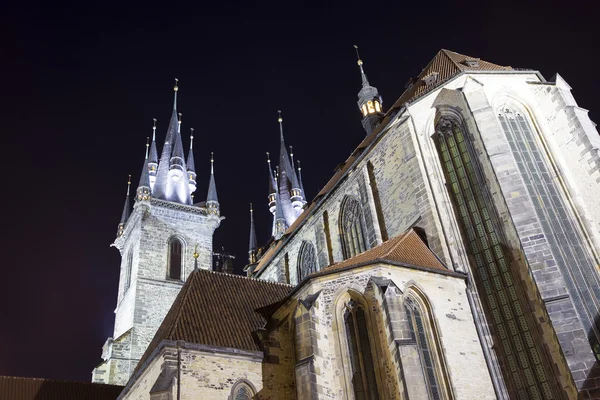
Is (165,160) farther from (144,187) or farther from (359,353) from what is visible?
(359,353)

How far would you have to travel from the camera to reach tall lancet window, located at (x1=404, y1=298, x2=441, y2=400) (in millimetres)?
12798

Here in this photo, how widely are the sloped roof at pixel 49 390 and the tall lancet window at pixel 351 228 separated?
10555mm

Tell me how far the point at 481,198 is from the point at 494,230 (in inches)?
45.5

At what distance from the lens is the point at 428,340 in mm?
13539

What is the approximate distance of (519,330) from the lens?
547 inches

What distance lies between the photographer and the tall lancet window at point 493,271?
13.4m

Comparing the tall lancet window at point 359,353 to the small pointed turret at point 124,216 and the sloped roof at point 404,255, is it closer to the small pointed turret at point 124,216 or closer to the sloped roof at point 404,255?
the sloped roof at point 404,255

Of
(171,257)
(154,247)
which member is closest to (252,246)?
(171,257)

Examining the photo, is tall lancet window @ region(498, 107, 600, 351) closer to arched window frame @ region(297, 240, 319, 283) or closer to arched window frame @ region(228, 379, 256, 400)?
arched window frame @ region(228, 379, 256, 400)

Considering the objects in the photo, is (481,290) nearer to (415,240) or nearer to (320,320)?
(415,240)

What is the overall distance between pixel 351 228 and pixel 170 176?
2130cm

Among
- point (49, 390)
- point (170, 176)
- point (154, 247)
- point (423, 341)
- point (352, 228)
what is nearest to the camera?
point (423, 341)

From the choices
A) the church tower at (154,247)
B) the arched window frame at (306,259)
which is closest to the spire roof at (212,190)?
the church tower at (154,247)

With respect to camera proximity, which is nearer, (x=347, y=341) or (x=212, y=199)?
(x=347, y=341)
